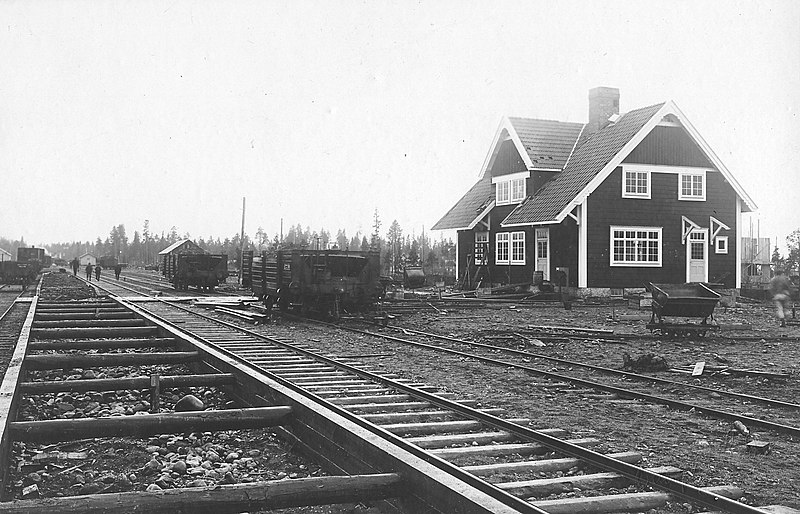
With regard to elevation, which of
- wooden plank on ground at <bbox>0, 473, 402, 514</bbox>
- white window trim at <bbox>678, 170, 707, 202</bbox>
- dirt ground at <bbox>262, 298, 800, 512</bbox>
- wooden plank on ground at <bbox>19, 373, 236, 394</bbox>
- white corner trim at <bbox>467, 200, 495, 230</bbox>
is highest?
white window trim at <bbox>678, 170, 707, 202</bbox>

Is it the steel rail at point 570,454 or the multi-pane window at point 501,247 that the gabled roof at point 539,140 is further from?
the steel rail at point 570,454

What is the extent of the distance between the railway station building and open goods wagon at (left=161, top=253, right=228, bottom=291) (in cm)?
1811

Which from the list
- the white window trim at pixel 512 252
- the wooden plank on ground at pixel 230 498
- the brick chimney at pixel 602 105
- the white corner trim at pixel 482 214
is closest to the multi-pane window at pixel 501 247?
the white window trim at pixel 512 252

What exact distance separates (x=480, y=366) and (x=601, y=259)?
66.4 ft

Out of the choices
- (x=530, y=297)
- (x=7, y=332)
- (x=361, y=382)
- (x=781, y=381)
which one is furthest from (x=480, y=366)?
(x=530, y=297)

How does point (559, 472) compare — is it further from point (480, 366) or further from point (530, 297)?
point (530, 297)

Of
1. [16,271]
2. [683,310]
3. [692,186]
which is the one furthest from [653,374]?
[16,271]

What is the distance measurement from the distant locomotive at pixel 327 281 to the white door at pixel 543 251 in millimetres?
12825

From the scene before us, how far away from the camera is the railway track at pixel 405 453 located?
4.10 metres

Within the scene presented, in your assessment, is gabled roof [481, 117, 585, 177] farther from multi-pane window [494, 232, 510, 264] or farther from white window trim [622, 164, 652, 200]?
multi-pane window [494, 232, 510, 264]

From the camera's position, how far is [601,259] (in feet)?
100

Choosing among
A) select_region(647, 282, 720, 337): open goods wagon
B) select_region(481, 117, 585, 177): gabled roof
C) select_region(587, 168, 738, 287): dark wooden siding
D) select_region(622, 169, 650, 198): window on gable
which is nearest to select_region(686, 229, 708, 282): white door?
select_region(587, 168, 738, 287): dark wooden siding

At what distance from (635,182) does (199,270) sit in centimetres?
2512

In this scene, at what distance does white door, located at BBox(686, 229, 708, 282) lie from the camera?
31500 millimetres
